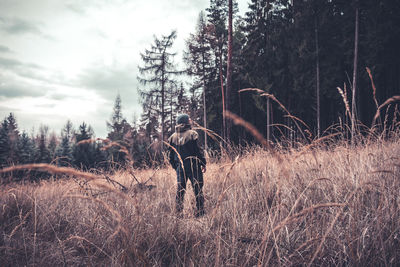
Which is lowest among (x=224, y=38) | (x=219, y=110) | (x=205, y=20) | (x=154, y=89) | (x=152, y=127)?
(x=152, y=127)

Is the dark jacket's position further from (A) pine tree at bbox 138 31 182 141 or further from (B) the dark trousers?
(A) pine tree at bbox 138 31 182 141

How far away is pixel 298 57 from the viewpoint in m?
20.2

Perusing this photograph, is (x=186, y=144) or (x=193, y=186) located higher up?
(x=186, y=144)

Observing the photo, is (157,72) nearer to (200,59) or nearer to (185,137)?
(200,59)

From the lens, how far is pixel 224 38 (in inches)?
814

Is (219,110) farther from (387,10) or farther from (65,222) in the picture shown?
(65,222)

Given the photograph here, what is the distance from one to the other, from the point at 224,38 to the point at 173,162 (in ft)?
65.2

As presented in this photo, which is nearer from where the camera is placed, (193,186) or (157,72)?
(193,186)

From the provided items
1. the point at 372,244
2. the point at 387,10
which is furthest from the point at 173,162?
the point at 387,10

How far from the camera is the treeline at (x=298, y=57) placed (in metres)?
17.1

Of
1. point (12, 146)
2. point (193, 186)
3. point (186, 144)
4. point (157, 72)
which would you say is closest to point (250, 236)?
point (193, 186)

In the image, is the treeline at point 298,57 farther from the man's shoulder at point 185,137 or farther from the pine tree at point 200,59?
the man's shoulder at point 185,137

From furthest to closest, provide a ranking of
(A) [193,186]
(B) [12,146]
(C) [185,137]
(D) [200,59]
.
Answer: (B) [12,146] → (D) [200,59] → (C) [185,137] → (A) [193,186]

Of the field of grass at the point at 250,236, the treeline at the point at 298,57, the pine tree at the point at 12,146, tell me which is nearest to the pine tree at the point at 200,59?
the treeline at the point at 298,57
